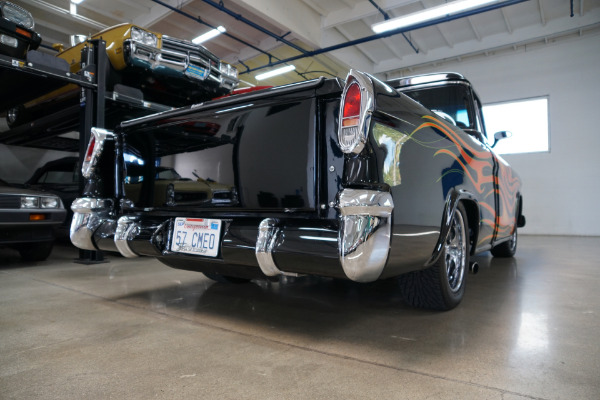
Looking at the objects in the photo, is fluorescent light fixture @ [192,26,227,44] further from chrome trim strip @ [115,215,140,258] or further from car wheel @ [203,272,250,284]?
chrome trim strip @ [115,215,140,258]

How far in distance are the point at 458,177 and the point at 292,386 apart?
5.08 ft

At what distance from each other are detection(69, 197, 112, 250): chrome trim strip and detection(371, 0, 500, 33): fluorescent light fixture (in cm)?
689

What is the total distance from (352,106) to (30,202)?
378 cm

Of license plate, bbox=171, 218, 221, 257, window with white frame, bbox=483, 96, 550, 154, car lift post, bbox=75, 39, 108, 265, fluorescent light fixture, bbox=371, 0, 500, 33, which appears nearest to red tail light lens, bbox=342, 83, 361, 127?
license plate, bbox=171, 218, 221, 257

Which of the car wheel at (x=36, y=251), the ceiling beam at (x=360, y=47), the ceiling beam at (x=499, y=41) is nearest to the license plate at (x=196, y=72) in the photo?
the car wheel at (x=36, y=251)

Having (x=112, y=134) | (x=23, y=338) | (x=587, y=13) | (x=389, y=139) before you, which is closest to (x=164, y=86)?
(x=112, y=134)

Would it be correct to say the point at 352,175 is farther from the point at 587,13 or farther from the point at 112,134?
the point at 587,13

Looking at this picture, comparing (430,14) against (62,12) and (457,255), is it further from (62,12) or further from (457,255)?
(62,12)

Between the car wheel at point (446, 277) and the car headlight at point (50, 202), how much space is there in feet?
12.2

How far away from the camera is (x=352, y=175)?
1536 mm

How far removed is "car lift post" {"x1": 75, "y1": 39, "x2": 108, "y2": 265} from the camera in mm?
4137

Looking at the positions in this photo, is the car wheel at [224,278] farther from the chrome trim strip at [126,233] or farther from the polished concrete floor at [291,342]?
the chrome trim strip at [126,233]

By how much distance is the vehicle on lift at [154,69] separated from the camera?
433 cm

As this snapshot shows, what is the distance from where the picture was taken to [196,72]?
477cm
